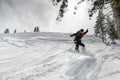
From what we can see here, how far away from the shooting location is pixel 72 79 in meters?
9.37

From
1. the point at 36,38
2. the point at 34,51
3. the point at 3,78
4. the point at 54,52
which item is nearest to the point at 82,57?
the point at 54,52

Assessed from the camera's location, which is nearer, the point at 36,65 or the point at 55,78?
the point at 55,78

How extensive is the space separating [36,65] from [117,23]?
4.64 metres

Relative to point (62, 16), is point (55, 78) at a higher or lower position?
lower

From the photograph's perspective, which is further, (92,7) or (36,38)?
(36,38)

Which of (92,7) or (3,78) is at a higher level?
(92,7)

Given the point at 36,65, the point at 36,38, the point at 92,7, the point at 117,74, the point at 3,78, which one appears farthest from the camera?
the point at 36,38

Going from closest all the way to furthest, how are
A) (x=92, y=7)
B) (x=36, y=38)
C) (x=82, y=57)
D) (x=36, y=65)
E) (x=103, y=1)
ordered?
(x=36, y=65) < (x=82, y=57) < (x=103, y=1) < (x=92, y=7) < (x=36, y=38)

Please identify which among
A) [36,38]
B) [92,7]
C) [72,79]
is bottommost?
[72,79]

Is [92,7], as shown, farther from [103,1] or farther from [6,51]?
[6,51]

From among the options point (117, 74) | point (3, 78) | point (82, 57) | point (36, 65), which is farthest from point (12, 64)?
point (117, 74)

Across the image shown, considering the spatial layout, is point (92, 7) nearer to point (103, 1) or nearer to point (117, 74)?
point (103, 1)

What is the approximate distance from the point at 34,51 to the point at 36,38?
4255 millimetres

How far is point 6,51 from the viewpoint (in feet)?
45.0
